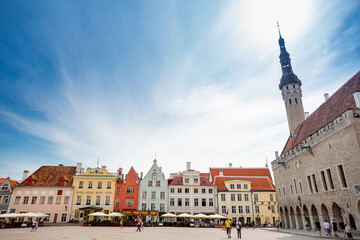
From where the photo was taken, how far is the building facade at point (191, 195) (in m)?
43.6

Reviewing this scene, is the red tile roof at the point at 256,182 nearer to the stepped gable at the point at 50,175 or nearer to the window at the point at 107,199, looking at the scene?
the window at the point at 107,199

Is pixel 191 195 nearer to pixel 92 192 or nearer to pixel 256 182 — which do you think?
pixel 256 182

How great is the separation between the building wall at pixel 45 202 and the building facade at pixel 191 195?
1809 centimetres

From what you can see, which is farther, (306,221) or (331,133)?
(306,221)

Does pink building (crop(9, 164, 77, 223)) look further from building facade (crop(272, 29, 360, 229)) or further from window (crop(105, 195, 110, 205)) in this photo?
building facade (crop(272, 29, 360, 229))

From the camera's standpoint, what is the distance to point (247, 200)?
146ft

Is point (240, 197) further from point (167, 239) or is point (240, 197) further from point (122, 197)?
point (167, 239)

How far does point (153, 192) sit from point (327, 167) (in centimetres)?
2945

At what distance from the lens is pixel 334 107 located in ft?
88.7

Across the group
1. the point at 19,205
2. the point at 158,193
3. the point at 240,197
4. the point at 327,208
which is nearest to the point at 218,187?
the point at 240,197

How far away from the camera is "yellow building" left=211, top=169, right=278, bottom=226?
4309cm

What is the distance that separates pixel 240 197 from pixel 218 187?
14.5 ft

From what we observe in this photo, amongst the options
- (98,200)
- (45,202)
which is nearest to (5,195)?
(45,202)

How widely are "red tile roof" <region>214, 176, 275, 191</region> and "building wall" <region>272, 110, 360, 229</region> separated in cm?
1013
